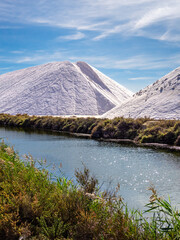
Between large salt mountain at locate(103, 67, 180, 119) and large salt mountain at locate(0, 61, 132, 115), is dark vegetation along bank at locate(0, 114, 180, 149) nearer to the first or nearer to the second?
large salt mountain at locate(103, 67, 180, 119)

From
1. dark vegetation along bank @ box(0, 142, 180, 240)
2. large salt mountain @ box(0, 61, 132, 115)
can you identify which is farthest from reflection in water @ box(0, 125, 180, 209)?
large salt mountain @ box(0, 61, 132, 115)

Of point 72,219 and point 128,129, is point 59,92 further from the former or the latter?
Result: point 72,219

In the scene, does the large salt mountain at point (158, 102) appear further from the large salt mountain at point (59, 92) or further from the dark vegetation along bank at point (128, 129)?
the large salt mountain at point (59, 92)

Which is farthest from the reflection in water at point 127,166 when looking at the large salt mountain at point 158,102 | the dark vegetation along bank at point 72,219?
the large salt mountain at point 158,102

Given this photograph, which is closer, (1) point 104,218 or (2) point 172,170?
(1) point 104,218

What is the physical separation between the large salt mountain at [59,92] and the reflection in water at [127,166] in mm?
69772

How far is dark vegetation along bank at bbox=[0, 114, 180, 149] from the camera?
2712cm

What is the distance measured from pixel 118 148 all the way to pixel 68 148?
14.9 feet

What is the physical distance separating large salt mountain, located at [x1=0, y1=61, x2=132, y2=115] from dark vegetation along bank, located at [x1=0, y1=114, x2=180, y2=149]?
167ft

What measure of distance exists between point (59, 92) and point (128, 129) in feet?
239

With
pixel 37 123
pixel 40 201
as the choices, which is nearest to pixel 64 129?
pixel 37 123

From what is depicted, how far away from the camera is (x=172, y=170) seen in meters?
15.9

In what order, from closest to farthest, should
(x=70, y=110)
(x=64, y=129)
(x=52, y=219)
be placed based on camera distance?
(x=52, y=219) < (x=64, y=129) < (x=70, y=110)

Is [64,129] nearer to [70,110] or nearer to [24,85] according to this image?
[70,110]
